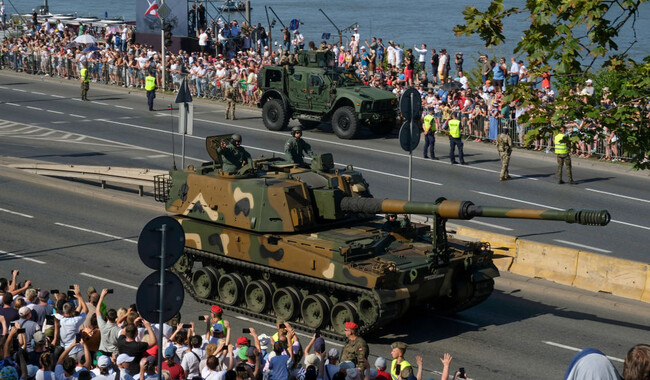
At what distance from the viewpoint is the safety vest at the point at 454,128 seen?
3225cm

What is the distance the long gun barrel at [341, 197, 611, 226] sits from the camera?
1506cm

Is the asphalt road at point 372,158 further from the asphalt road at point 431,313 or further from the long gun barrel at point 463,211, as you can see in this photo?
the long gun barrel at point 463,211

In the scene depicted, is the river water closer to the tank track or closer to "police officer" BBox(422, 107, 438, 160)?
"police officer" BBox(422, 107, 438, 160)

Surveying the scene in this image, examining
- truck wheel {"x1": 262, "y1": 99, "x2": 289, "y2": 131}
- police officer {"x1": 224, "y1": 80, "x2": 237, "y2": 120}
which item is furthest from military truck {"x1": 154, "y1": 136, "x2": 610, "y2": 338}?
police officer {"x1": 224, "y1": 80, "x2": 237, "y2": 120}

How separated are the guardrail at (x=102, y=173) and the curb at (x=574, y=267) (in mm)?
10151

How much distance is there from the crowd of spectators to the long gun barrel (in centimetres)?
295

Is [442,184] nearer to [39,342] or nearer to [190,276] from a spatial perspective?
[190,276]

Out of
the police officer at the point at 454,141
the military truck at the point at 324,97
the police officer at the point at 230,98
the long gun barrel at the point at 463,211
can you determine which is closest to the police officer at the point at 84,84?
the police officer at the point at 230,98

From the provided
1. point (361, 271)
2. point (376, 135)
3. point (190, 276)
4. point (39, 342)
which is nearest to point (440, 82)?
point (376, 135)

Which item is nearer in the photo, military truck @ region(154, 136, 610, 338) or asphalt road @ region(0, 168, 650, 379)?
asphalt road @ region(0, 168, 650, 379)

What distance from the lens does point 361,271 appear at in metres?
18.1

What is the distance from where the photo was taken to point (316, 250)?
1892 centimetres

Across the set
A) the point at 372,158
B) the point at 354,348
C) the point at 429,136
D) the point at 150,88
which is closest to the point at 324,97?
the point at 372,158

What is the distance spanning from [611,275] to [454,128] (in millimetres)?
11873
